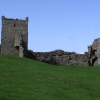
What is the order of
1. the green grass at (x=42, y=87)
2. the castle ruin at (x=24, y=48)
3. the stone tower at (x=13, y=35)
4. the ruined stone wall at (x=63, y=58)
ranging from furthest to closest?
the stone tower at (x=13, y=35)
the castle ruin at (x=24, y=48)
the ruined stone wall at (x=63, y=58)
the green grass at (x=42, y=87)

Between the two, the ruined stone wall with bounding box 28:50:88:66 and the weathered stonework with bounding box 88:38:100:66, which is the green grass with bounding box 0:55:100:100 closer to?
the ruined stone wall with bounding box 28:50:88:66

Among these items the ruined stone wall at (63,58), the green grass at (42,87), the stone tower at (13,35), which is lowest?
the green grass at (42,87)

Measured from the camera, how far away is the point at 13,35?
6888 cm

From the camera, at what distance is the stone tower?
6781 cm

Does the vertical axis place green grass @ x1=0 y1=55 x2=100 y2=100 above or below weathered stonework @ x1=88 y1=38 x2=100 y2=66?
below

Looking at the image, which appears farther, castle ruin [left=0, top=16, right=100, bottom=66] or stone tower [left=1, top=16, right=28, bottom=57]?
stone tower [left=1, top=16, right=28, bottom=57]

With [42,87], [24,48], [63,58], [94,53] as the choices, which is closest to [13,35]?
[24,48]

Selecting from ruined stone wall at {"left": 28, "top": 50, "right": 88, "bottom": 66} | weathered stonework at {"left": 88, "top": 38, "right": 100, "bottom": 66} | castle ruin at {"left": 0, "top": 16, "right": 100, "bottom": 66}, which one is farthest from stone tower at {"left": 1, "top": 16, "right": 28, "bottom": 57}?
weathered stonework at {"left": 88, "top": 38, "right": 100, "bottom": 66}

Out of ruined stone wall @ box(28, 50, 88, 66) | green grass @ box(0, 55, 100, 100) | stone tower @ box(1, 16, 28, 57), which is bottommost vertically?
green grass @ box(0, 55, 100, 100)

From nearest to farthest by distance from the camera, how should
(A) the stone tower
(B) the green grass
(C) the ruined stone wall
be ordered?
(B) the green grass
(C) the ruined stone wall
(A) the stone tower

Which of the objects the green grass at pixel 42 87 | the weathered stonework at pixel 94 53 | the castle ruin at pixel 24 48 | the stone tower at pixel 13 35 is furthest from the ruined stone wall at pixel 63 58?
the green grass at pixel 42 87

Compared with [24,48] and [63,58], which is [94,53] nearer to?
[63,58]

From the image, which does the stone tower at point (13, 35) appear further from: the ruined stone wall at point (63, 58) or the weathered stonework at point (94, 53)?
the weathered stonework at point (94, 53)

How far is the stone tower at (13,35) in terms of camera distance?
2670 inches
